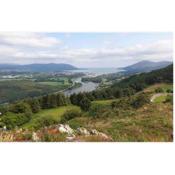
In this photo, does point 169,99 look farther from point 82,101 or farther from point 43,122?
point 43,122

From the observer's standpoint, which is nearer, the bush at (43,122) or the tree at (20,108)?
the bush at (43,122)

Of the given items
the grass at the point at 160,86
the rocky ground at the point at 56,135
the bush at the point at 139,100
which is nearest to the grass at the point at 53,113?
the rocky ground at the point at 56,135

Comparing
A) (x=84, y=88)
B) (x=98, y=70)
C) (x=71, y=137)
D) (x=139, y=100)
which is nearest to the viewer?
(x=71, y=137)

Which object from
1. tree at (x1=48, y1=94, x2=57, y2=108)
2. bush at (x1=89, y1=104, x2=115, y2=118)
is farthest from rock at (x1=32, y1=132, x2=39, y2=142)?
bush at (x1=89, y1=104, x2=115, y2=118)

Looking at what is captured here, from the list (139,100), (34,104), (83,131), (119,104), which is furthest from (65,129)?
(139,100)

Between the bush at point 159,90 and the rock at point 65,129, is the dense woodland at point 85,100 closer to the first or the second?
the bush at point 159,90

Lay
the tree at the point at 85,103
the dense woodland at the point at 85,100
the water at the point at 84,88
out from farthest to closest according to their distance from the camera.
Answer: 1. the water at the point at 84,88
2. the tree at the point at 85,103
3. the dense woodland at the point at 85,100

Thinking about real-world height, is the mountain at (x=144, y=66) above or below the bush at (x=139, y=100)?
above
